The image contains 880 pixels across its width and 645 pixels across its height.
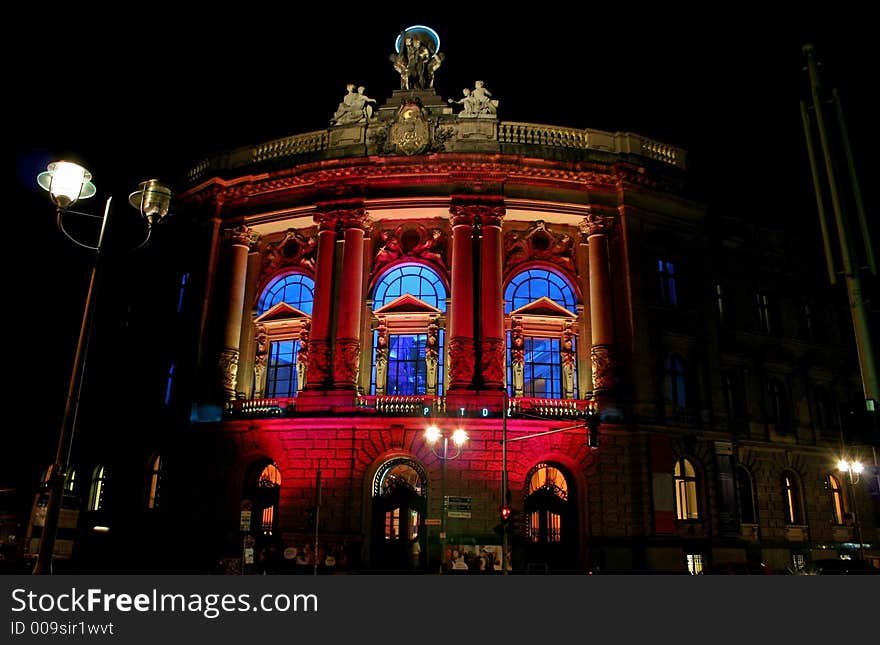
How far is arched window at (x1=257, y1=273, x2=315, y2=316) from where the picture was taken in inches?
1253

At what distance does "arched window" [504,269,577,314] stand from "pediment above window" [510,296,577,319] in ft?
2.07

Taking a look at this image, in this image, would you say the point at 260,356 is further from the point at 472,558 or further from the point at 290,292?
the point at 472,558

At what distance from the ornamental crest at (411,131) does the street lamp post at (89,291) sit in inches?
713

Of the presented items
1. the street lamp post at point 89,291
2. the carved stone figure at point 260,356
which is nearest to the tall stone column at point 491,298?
the carved stone figure at point 260,356

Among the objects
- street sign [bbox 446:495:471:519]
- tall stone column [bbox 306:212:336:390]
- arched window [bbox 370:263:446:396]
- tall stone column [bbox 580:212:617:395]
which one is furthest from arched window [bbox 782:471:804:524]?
tall stone column [bbox 306:212:336:390]

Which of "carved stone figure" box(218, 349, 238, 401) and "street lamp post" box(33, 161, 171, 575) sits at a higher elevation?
"carved stone figure" box(218, 349, 238, 401)

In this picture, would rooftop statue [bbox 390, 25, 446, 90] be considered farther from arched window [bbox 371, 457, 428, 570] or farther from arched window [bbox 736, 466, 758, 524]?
arched window [bbox 736, 466, 758, 524]

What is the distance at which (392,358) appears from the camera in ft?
97.9

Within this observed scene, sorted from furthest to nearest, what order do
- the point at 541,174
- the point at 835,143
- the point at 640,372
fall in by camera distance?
1. the point at 541,174
2. the point at 640,372
3. the point at 835,143

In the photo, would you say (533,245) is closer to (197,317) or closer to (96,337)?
(197,317)

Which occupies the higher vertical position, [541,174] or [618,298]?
[541,174]
